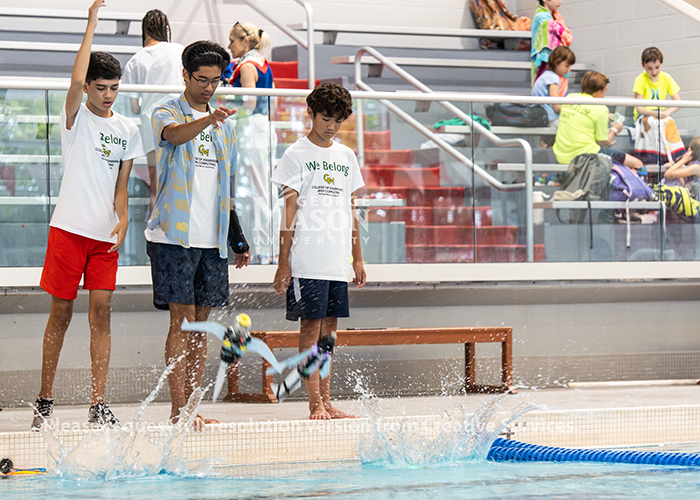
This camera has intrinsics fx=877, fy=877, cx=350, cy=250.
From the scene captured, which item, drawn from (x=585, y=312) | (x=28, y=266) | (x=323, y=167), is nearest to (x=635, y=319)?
(x=585, y=312)

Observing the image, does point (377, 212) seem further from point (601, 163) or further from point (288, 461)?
point (288, 461)

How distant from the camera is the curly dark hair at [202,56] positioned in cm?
402

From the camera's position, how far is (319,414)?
4254 millimetres

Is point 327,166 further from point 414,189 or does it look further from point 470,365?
point 470,365

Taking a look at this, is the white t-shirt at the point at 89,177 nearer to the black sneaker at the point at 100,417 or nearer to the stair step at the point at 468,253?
the black sneaker at the point at 100,417

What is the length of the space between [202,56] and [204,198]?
0.66 metres

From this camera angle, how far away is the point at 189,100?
4188 millimetres

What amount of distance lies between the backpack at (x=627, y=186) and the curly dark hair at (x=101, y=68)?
377 centimetres

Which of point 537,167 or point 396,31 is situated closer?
point 537,167

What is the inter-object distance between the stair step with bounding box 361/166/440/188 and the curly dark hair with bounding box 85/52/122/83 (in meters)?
2.12

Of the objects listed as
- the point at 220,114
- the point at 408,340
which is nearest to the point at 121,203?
the point at 220,114

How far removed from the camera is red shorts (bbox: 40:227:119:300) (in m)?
4.07

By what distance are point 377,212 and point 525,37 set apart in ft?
20.3

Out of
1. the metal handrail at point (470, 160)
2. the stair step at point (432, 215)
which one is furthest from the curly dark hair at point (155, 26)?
the stair step at point (432, 215)
